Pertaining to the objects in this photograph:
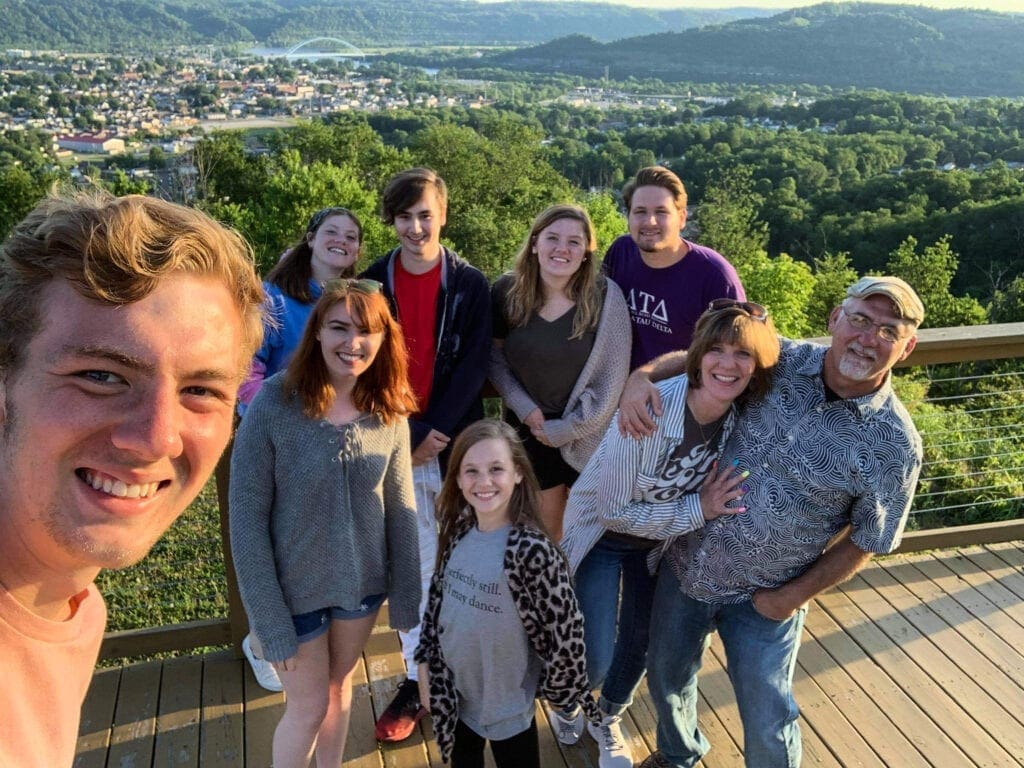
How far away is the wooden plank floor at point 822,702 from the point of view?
2521mm

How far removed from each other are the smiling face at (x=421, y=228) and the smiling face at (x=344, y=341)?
59 centimetres

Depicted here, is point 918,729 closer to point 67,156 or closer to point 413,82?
point 67,156

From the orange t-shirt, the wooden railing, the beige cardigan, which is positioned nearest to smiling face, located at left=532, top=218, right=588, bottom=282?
Answer: the beige cardigan

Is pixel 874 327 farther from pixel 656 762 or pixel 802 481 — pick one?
pixel 656 762

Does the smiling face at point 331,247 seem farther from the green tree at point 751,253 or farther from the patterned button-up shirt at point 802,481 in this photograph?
the green tree at point 751,253

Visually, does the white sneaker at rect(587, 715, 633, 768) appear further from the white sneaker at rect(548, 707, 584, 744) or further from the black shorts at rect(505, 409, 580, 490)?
the black shorts at rect(505, 409, 580, 490)

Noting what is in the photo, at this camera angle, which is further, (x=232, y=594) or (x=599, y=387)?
(x=232, y=594)

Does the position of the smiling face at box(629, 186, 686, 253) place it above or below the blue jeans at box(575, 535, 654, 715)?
above

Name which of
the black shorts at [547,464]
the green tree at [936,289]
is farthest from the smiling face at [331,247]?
the green tree at [936,289]

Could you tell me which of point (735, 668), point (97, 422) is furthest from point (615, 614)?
point (97, 422)

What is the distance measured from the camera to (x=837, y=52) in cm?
10538

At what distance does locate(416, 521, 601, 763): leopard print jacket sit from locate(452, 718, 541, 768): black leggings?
0.04 meters

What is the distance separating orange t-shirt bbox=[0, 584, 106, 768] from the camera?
2.90ft

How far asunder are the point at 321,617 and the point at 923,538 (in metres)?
2.74
